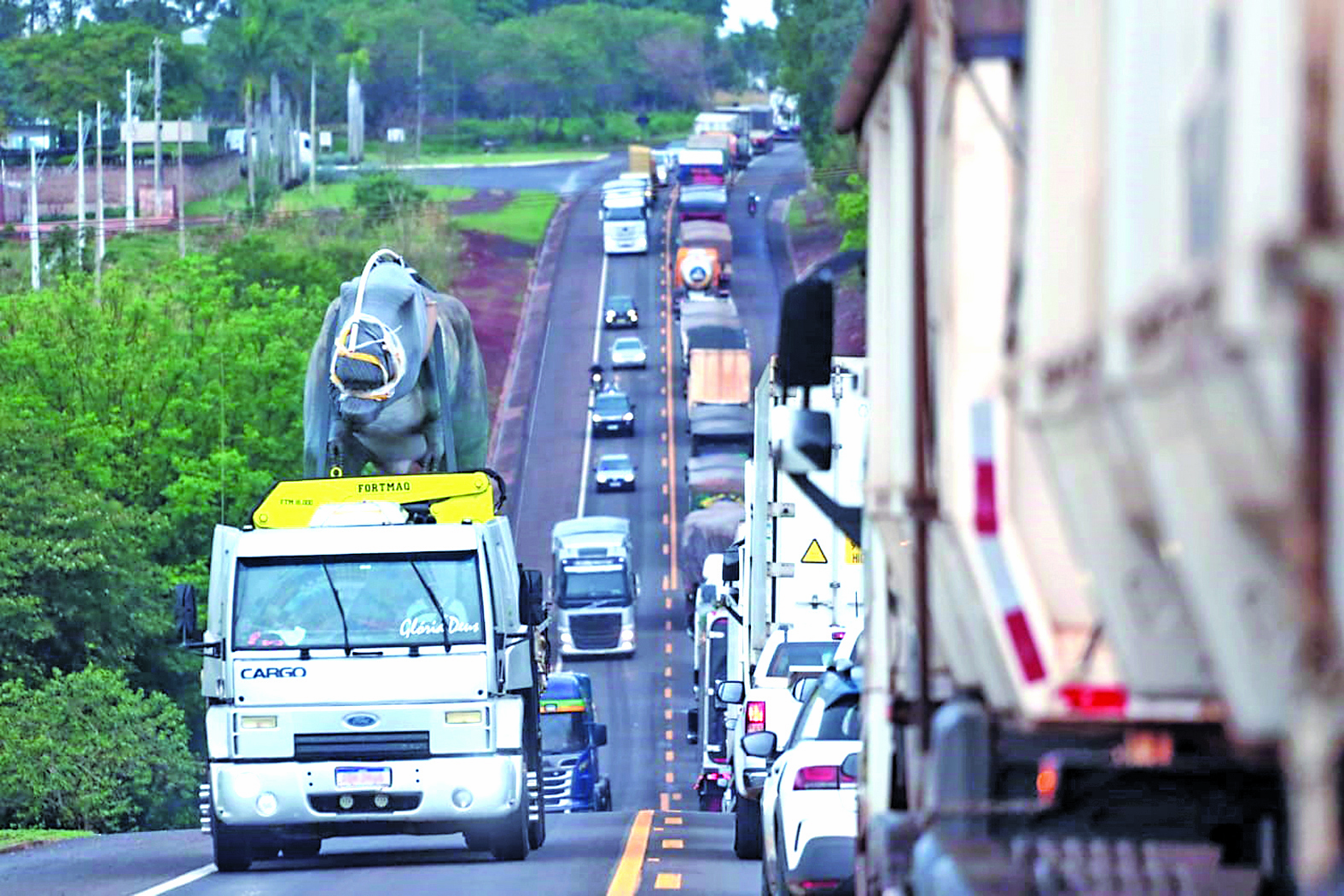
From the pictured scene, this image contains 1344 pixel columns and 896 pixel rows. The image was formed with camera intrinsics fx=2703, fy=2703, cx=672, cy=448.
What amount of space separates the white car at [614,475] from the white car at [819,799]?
62.6m

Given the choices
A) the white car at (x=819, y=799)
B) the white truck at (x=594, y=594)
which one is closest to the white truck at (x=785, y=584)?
the white car at (x=819, y=799)

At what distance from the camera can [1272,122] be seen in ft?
13.2

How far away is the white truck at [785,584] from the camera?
2114 cm

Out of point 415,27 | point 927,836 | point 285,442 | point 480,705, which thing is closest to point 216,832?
point 480,705

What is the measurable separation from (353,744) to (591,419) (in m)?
64.8

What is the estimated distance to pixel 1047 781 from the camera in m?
7.70

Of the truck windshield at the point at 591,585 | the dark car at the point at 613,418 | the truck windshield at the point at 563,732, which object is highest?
the dark car at the point at 613,418

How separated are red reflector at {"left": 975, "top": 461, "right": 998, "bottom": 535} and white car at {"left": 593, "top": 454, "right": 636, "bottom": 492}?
232ft

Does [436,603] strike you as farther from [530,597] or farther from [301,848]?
[301,848]

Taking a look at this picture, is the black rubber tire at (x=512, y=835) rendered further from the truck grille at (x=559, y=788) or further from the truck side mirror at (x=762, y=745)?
the truck grille at (x=559, y=788)

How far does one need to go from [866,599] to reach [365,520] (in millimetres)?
10462

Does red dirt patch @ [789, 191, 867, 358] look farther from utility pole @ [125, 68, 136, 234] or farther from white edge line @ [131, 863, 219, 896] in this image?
white edge line @ [131, 863, 219, 896]

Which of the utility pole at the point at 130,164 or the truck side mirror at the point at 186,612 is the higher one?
the utility pole at the point at 130,164

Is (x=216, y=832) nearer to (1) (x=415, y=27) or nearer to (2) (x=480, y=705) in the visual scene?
(2) (x=480, y=705)
